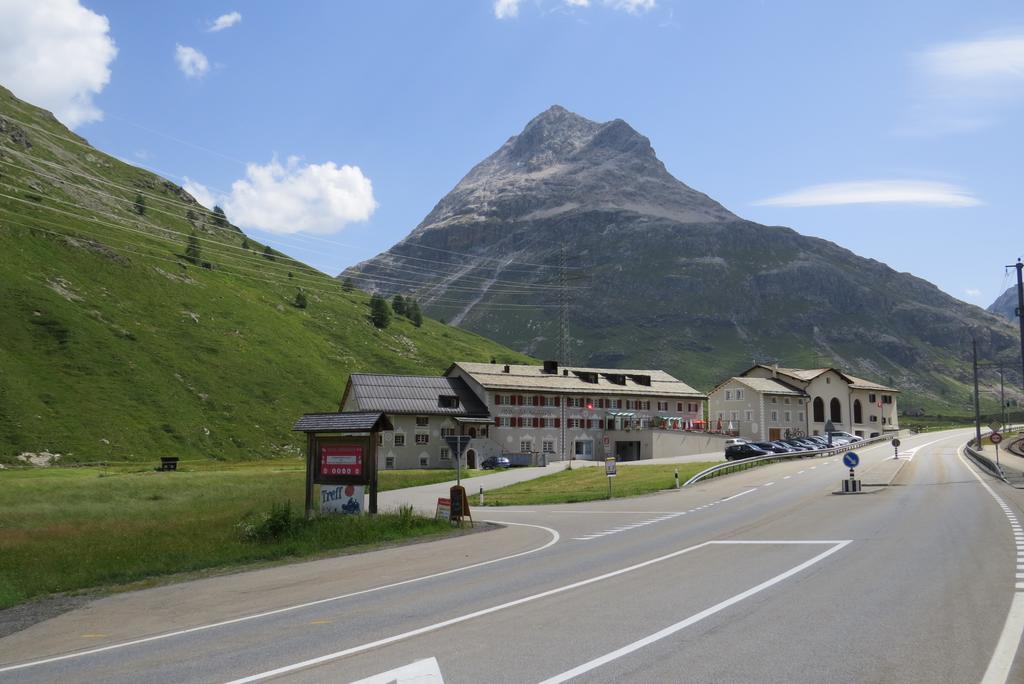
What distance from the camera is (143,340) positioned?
117562 millimetres

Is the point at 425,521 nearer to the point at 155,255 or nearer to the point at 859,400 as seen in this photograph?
the point at 859,400

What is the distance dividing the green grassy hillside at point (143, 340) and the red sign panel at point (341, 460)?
6617cm

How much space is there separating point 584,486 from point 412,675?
46381 millimetres

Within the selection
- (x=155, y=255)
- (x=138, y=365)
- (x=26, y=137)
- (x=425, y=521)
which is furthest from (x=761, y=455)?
(x=26, y=137)

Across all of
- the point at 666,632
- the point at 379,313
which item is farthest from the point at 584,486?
the point at 379,313

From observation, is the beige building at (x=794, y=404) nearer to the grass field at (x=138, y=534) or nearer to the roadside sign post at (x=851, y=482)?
the roadside sign post at (x=851, y=482)

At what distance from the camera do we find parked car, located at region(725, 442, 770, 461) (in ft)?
224

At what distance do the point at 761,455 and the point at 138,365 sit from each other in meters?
84.5

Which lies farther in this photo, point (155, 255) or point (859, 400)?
point (155, 255)

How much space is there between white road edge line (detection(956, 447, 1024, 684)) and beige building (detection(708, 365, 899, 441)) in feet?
303

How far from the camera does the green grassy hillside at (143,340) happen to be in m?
95.4

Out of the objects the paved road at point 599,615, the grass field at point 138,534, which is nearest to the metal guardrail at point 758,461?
the grass field at point 138,534

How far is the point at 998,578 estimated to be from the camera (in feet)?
46.4

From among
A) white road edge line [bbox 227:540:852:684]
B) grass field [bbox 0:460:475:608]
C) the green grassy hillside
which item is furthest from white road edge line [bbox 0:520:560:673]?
the green grassy hillside
